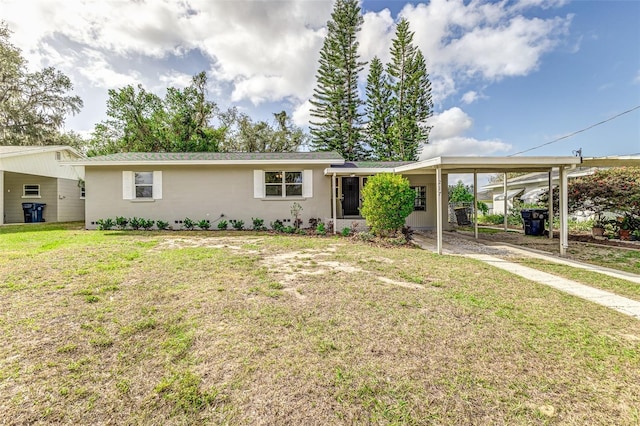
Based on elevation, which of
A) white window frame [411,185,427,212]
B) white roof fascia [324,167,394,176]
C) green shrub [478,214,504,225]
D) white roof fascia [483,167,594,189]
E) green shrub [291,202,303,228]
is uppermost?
white roof fascia [483,167,594,189]

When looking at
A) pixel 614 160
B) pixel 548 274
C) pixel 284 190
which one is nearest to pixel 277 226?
pixel 284 190

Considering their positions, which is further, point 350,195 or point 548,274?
point 350,195

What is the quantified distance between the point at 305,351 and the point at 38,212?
1836cm

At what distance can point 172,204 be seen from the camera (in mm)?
11055

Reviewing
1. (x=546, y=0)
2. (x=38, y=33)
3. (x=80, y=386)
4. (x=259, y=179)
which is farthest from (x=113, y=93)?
(x=546, y=0)

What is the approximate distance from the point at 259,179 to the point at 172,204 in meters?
3.61

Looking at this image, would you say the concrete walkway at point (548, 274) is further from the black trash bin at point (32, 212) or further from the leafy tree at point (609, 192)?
the black trash bin at point (32, 212)

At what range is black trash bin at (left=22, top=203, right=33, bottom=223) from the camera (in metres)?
13.7

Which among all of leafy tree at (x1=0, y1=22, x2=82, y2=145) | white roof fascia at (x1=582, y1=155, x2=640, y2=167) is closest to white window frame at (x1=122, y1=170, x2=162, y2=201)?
white roof fascia at (x1=582, y1=155, x2=640, y2=167)

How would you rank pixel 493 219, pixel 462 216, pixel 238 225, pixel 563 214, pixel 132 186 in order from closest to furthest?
pixel 563 214 → pixel 238 225 → pixel 132 186 → pixel 462 216 → pixel 493 219

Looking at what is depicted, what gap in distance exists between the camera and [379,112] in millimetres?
24156

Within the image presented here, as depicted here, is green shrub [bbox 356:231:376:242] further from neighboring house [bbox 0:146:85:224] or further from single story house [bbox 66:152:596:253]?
A: neighboring house [bbox 0:146:85:224]

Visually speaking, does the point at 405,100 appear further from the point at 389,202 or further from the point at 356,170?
the point at 389,202

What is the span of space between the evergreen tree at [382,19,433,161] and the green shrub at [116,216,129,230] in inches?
772
